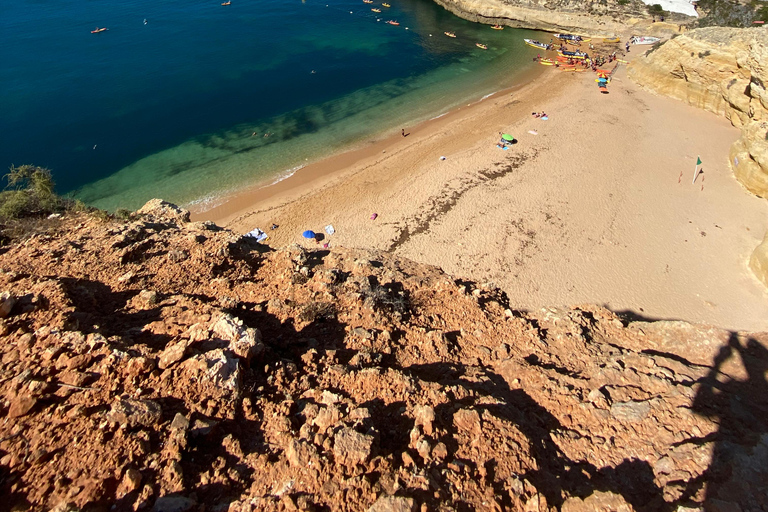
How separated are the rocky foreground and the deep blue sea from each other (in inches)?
750

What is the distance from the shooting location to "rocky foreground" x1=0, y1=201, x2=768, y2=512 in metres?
4.12

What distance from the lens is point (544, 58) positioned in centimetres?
4238

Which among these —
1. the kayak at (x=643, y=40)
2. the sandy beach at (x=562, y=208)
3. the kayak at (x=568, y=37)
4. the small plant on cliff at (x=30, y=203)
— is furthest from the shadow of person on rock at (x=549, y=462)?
the kayak at (x=568, y=37)

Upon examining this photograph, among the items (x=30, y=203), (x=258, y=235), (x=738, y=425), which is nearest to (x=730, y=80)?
(x=738, y=425)

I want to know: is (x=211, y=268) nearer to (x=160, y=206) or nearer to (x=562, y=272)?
(x=160, y=206)

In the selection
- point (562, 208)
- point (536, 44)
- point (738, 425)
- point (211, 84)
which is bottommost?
point (562, 208)

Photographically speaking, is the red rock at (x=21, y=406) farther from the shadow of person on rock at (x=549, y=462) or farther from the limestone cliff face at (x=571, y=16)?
the limestone cliff face at (x=571, y=16)

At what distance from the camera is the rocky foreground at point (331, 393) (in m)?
4.12

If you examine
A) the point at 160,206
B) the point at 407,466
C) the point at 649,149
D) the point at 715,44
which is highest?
the point at 715,44

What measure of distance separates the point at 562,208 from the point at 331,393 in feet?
66.9

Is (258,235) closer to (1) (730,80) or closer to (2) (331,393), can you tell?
(2) (331,393)

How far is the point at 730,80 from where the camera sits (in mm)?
26484

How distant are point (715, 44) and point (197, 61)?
44514 mm

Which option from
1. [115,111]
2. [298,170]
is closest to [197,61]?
[115,111]
